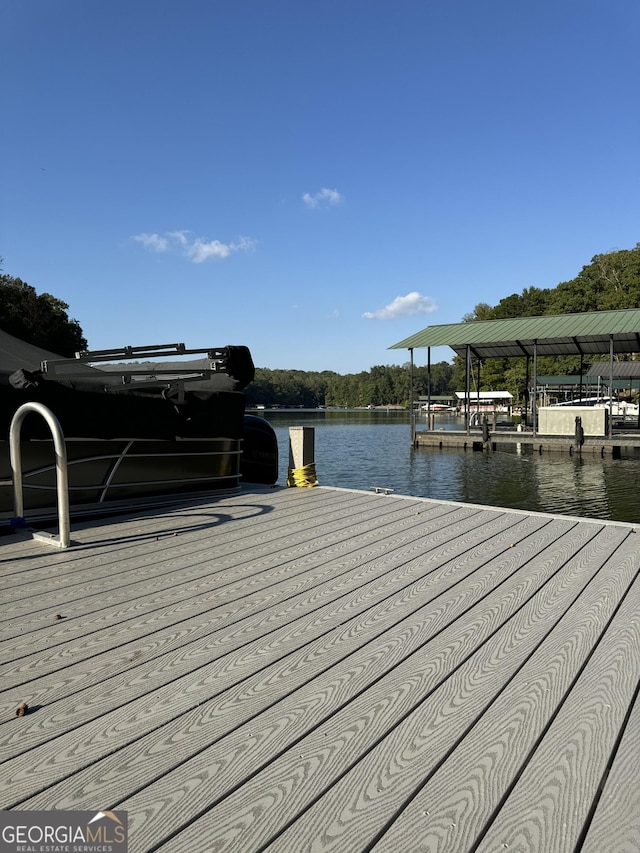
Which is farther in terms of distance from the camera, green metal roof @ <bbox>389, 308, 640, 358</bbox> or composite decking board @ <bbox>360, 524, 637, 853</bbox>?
green metal roof @ <bbox>389, 308, 640, 358</bbox>

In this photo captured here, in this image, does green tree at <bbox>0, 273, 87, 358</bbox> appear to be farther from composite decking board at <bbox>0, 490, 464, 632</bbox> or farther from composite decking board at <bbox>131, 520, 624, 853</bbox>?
composite decking board at <bbox>131, 520, 624, 853</bbox>

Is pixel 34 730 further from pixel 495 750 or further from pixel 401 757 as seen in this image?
pixel 495 750

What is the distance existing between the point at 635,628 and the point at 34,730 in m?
2.29

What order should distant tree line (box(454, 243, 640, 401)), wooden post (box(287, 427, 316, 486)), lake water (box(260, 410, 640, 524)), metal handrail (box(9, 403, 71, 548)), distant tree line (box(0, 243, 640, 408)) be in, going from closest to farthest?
metal handrail (box(9, 403, 71, 548))
wooden post (box(287, 427, 316, 486))
lake water (box(260, 410, 640, 524))
distant tree line (box(0, 243, 640, 408))
distant tree line (box(454, 243, 640, 401))

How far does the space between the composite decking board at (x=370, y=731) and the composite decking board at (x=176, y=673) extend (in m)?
0.46

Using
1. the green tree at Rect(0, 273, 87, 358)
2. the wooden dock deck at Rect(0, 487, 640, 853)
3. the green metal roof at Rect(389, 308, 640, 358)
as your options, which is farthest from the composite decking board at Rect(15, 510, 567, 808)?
the green tree at Rect(0, 273, 87, 358)

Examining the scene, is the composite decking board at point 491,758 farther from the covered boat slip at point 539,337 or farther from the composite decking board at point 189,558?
the covered boat slip at point 539,337

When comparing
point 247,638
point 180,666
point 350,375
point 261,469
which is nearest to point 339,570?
point 247,638

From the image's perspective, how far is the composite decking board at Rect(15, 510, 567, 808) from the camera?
5.20ft

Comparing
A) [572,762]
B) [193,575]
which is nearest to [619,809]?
[572,762]

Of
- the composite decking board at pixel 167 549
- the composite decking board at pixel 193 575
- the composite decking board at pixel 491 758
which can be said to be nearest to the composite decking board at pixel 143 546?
the composite decking board at pixel 167 549

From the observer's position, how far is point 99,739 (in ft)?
5.71

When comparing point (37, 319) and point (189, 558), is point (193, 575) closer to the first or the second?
point (189, 558)

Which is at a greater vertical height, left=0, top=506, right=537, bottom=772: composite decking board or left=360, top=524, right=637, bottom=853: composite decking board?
left=0, top=506, right=537, bottom=772: composite decking board
